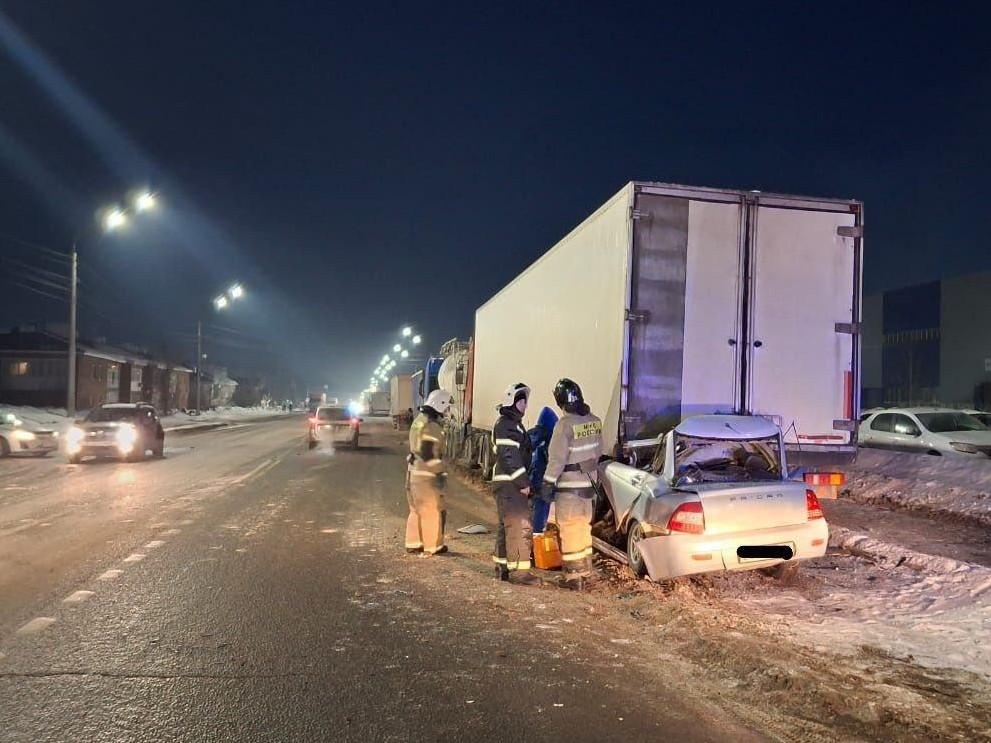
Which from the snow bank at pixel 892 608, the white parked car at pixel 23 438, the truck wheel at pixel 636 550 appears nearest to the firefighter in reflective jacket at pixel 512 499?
the truck wheel at pixel 636 550

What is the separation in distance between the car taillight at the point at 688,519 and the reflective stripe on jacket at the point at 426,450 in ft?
8.92

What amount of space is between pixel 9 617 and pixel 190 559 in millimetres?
2279

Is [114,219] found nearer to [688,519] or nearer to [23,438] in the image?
[23,438]

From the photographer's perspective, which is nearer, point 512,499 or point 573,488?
point 573,488

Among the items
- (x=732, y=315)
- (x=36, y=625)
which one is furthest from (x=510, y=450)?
(x=36, y=625)

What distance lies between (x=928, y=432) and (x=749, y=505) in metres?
10.9

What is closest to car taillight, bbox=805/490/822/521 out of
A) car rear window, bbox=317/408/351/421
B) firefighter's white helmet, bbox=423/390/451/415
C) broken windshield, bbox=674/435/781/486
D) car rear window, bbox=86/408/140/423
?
broken windshield, bbox=674/435/781/486

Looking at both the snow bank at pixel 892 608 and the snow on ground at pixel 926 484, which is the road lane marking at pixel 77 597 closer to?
the snow bank at pixel 892 608

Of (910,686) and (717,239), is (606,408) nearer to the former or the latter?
(717,239)

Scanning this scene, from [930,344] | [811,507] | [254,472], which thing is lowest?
[254,472]

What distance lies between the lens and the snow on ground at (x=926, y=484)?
11.5 m

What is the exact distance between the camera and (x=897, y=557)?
8117 millimetres

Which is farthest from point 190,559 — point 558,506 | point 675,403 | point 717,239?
point 717,239

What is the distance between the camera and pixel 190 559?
26.8ft
